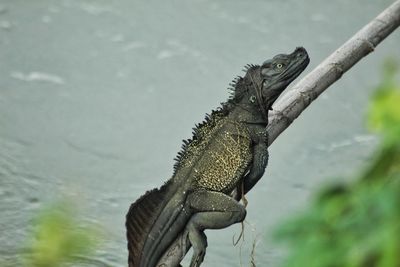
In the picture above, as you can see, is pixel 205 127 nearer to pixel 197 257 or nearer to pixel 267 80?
pixel 267 80

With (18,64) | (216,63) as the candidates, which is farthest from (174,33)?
(18,64)

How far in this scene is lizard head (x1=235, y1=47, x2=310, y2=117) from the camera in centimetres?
372

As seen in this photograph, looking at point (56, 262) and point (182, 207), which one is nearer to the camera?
point (56, 262)

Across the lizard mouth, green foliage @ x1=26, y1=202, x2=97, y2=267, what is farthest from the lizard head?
green foliage @ x1=26, y1=202, x2=97, y2=267

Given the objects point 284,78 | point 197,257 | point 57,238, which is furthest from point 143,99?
point 57,238

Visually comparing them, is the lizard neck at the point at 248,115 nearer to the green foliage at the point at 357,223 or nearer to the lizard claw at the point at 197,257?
the lizard claw at the point at 197,257

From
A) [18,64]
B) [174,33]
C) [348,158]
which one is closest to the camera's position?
[348,158]

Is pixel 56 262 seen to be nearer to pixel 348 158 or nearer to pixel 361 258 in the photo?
pixel 361 258

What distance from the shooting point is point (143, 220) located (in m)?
3.54

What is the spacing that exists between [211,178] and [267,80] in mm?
481

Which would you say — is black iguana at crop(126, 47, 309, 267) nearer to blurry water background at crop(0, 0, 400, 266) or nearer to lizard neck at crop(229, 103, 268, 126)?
lizard neck at crop(229, 103, 268, 126)

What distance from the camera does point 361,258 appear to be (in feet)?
2.84

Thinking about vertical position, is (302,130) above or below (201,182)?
above

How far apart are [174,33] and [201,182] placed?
4702 mm
